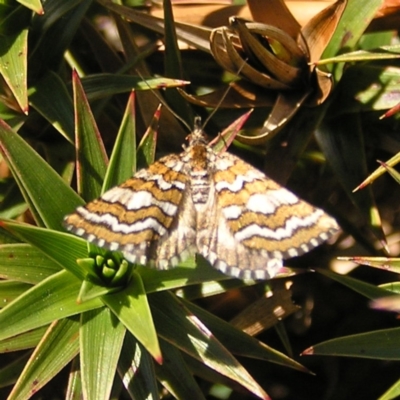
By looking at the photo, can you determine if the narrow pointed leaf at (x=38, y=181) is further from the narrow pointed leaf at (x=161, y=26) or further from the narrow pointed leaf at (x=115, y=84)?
the narrow pointed leaf at (x=161, y=26)

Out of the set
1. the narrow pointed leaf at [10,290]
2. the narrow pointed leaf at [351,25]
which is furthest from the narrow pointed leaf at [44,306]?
the narrow pointed leaf at [351,25]

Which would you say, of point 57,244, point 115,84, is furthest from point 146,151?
point 57,244

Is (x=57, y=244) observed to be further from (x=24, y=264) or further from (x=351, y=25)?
(x=351, y=25)

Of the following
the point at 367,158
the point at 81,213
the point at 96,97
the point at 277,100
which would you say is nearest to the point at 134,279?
the point at 81,213

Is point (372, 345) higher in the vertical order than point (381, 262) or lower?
lower

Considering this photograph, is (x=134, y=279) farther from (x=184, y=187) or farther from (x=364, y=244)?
(x=364, y=244)

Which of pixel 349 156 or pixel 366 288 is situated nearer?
pixel 366 288

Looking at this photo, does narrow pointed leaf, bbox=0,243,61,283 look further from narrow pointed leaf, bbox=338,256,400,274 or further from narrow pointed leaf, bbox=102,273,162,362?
narrow pointed leaf, bbox=338,256,400,274
